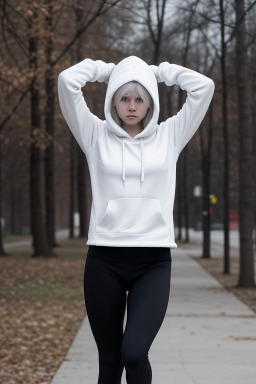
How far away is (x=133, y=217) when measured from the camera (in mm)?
3936

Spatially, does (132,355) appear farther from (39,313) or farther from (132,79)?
→ (39,313)

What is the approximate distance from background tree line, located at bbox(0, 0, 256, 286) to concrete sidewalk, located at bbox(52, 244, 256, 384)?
1897 millimetres

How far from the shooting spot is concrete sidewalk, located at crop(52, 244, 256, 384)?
6.79 meters

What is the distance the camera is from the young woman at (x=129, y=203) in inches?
153

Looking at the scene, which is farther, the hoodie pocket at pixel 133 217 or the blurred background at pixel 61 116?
the blurred background at pixel 61 116

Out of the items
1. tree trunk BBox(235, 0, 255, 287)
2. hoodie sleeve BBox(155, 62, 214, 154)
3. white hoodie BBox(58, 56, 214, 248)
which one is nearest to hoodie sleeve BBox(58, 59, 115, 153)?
white hoodie BBox(58, 56, 214, 248)

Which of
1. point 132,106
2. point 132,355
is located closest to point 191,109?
point 132,106

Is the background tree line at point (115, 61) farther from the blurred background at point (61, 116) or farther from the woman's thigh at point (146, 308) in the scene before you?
the woman's thigh at point (146, 308)

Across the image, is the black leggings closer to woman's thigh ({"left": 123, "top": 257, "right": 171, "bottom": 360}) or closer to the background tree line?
woman's thigh ({"left": 123, "top": 257, "right": 171, "bottom": 360})

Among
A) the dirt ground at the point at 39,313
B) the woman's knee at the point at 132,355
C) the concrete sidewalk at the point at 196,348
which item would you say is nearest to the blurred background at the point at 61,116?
the dirt ground at the point at 39,313

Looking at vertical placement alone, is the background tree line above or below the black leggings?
above

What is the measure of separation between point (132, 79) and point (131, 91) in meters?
0.06

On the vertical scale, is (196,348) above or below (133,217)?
below

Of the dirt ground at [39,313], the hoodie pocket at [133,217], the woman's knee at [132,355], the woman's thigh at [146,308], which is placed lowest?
the dirt ground at [39,313]
